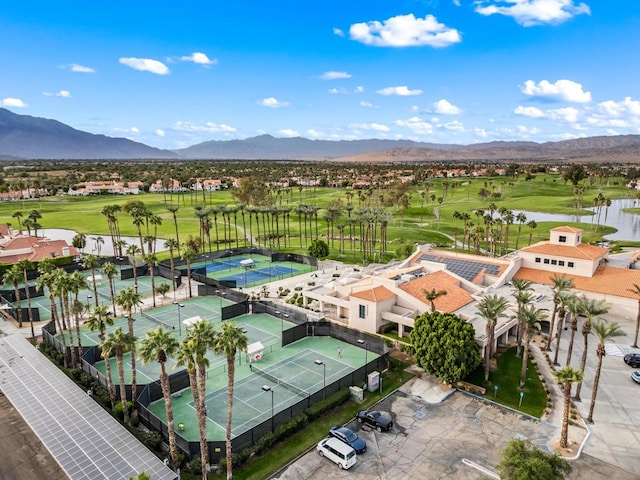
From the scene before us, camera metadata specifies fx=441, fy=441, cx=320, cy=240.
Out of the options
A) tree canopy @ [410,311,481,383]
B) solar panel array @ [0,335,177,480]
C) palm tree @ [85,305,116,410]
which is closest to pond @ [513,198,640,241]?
tree canopy @ [410,311,481,383]

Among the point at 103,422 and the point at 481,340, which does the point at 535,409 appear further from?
the point at 103,422

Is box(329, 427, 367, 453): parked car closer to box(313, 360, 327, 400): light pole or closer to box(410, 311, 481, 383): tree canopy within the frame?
box(313, 360, 327, 400): light pole

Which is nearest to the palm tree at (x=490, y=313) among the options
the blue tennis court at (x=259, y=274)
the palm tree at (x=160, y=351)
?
the palm tree at (x=160, y=351)

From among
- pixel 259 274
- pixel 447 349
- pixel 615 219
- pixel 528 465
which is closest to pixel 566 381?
pixel 528 465

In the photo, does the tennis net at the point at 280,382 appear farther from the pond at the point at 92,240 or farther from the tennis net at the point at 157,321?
the pond at the point at 92,240

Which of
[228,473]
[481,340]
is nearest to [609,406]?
[481,340]

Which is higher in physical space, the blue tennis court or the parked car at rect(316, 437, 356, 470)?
the parked car at rect(316, 437, 356, 470)

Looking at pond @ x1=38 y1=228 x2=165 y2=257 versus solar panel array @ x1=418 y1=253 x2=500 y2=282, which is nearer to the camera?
solar panel array @ x1=418 y1=253 x2=500 y2=282
